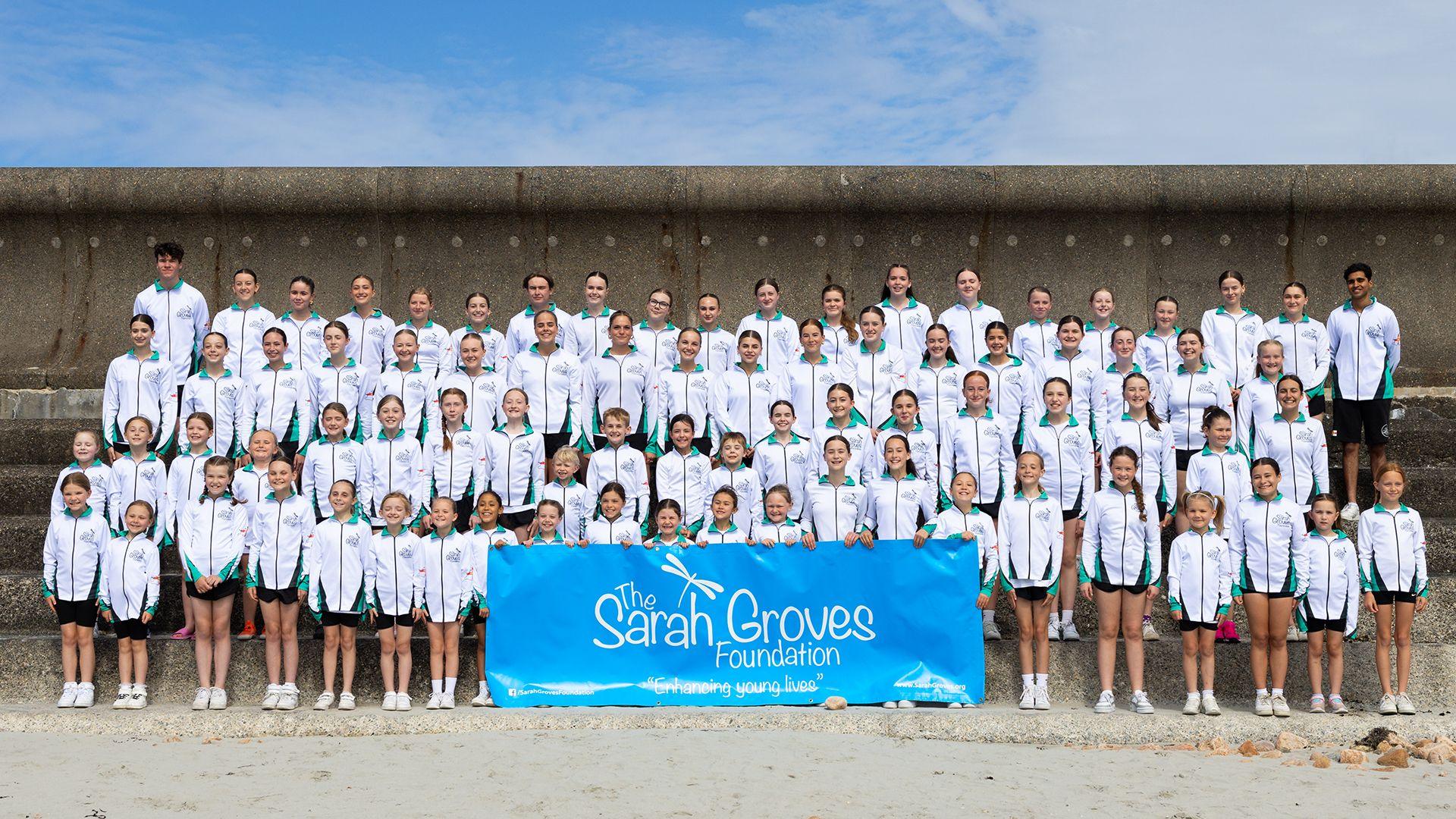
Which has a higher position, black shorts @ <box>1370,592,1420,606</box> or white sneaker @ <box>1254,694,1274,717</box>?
black shorts @ <box>1370,592,1420,606</box>

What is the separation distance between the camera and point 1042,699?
23.9 feet

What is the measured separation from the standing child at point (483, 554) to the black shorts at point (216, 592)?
50.2 inches

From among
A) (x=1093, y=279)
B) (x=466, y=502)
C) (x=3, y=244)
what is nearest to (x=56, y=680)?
(x=466, y=502)

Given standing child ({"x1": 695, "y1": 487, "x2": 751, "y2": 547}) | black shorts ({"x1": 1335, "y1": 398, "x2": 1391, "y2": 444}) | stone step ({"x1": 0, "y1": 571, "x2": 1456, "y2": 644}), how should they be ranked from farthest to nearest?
black shorts ({"x1": 1335, "y1": 398, "x2": 1391, "y2": 444})
stone step ({"x1": 0, "y1": 571, "x2": 1456, "y2": 644})
standing child ({"x1": 695, "y1": 487, "x2": 751, "y2": 547})

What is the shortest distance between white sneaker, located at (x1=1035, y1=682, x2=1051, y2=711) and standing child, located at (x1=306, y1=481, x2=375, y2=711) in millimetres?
3912

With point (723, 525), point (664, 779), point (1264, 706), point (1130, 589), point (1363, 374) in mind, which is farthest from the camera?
point (1363, 374)

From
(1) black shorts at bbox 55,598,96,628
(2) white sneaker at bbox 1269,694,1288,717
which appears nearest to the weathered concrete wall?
(1) black shorts at bbox 55,598,96,628

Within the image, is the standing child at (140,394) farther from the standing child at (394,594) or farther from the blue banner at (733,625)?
the blue banner at (733,625)

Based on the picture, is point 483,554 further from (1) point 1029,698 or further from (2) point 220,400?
(1) point 1029,698

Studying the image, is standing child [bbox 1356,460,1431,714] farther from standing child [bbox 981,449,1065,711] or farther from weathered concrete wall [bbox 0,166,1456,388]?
weathered concrete wall [bbox 0,166,1456,388]

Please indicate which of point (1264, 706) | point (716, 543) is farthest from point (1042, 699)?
point (716, 543)

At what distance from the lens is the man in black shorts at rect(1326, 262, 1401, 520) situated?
28.5 ft

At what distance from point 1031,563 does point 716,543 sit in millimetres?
1853

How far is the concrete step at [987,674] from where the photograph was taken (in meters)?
7.54
